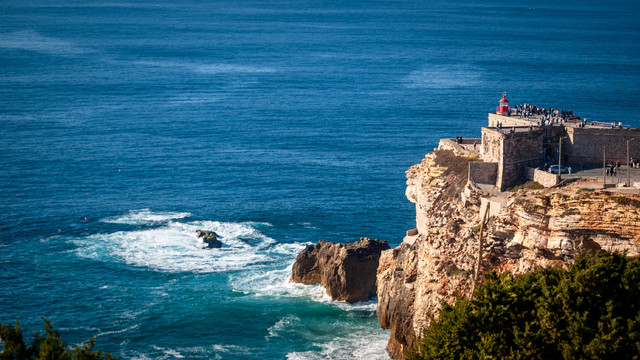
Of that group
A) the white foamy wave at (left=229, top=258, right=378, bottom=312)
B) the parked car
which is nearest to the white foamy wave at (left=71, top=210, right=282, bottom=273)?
the white foamy wave at (left=229, top=258, right=378, bottom=312)

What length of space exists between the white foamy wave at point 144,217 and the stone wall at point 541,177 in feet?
184

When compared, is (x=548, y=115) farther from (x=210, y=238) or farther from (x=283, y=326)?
(x=210, y=238)

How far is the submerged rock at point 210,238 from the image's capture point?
315 feet

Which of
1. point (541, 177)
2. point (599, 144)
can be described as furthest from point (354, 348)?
point (599, 144)

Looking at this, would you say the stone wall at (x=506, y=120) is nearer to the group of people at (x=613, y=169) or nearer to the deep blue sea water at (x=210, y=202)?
the group of people at (x=613, y=169)

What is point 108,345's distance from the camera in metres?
71.4

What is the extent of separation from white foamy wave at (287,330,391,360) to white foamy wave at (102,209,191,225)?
4274 cm

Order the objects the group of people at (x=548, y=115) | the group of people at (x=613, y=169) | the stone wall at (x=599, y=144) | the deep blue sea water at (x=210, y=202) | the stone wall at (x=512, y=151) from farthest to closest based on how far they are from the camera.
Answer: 1. the deep blue sea water at (x=210, y=202)
2. the group of people at (x=548, y=115)
3. the stone wall at (x=599, y=144)
4. the stone wall at (x=512, y=151)
5. the group of people at (x=613, y=169)

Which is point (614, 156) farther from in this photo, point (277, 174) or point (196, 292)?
point (277, 174)

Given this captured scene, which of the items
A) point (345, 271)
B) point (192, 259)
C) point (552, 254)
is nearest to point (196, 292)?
point (192, 259)

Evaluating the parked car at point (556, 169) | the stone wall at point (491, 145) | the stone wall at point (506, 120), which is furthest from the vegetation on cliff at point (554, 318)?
the stone wall at point (506, 120)

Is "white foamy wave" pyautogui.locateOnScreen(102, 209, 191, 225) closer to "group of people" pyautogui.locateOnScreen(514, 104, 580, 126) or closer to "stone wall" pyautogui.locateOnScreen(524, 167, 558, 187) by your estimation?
"group of people" pyautogui.locateOnScreen(514, 104, 580, 126)

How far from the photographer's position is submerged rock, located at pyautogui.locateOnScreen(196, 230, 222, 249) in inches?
3782

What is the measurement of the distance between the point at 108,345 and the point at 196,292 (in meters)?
13.6
